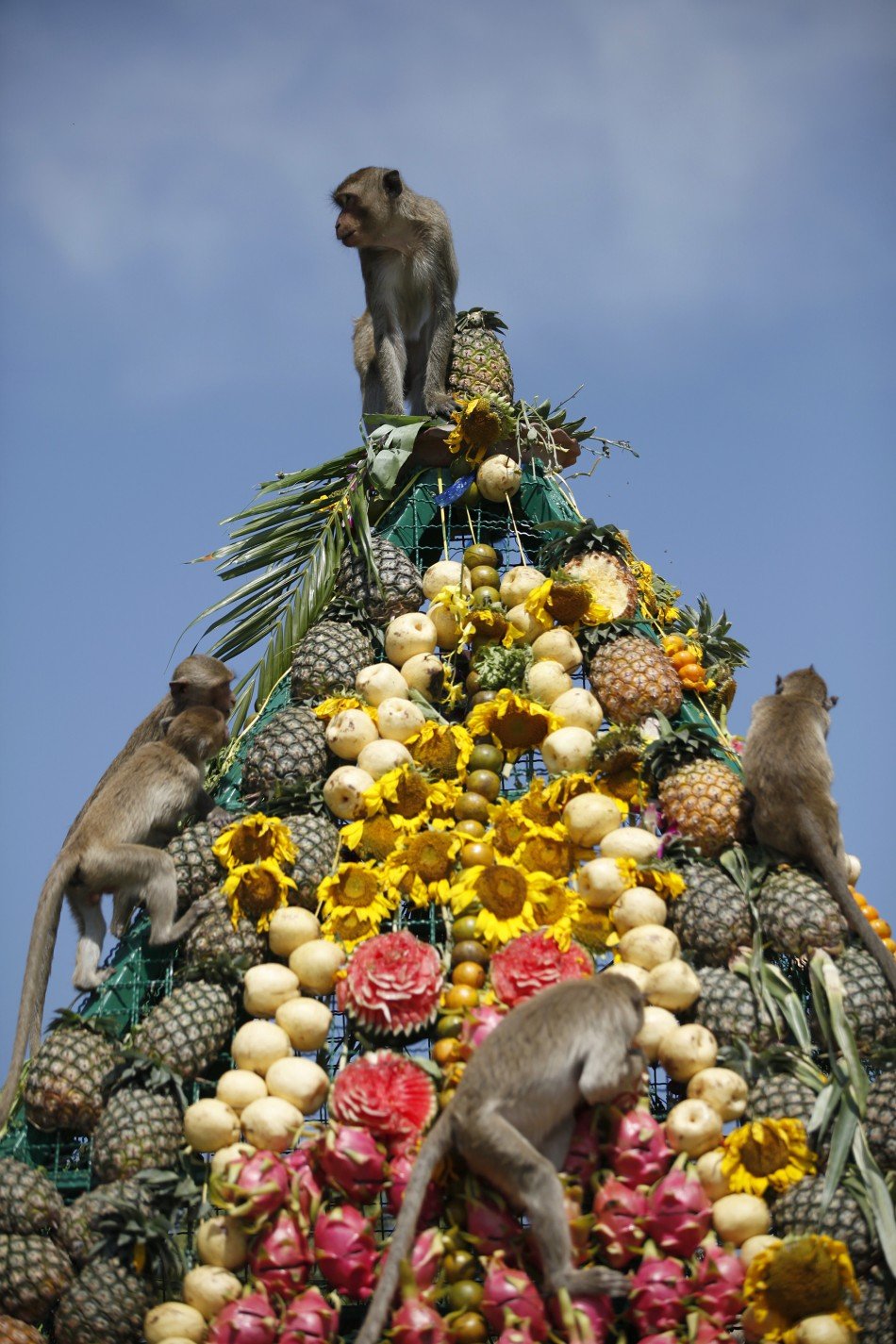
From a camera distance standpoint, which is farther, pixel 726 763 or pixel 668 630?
pixel 668 630

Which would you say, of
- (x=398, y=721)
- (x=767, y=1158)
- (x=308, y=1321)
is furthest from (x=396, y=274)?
(x=308, y=1321)

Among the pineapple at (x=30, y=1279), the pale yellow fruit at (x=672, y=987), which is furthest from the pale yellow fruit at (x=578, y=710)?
the pineapple at (x=30, y=1279)

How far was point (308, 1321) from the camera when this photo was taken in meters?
A: 5.55

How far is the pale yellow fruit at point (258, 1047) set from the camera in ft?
20.2

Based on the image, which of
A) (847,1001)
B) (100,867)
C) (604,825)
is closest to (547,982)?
(604,825)

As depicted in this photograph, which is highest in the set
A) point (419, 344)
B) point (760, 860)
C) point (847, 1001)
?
point (419, 344)

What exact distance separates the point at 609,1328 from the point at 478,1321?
524mm

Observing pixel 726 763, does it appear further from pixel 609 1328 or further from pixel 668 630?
pixel 609 1328

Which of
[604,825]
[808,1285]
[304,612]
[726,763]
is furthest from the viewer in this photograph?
[304,612]

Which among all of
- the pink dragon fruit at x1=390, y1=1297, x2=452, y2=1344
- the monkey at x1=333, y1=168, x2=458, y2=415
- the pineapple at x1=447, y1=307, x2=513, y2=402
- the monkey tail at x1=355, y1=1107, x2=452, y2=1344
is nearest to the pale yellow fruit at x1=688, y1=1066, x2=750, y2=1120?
the monkey tail at x1=355, y1=1107, x2=452, y2=1344

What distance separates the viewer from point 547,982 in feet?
20.6

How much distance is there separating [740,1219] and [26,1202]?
3.09 m

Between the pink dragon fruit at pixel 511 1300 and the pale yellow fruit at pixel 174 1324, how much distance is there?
3.88 ft

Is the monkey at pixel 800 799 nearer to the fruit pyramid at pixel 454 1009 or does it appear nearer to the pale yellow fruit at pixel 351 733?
the fruit pyramid at pixel 454 1009
